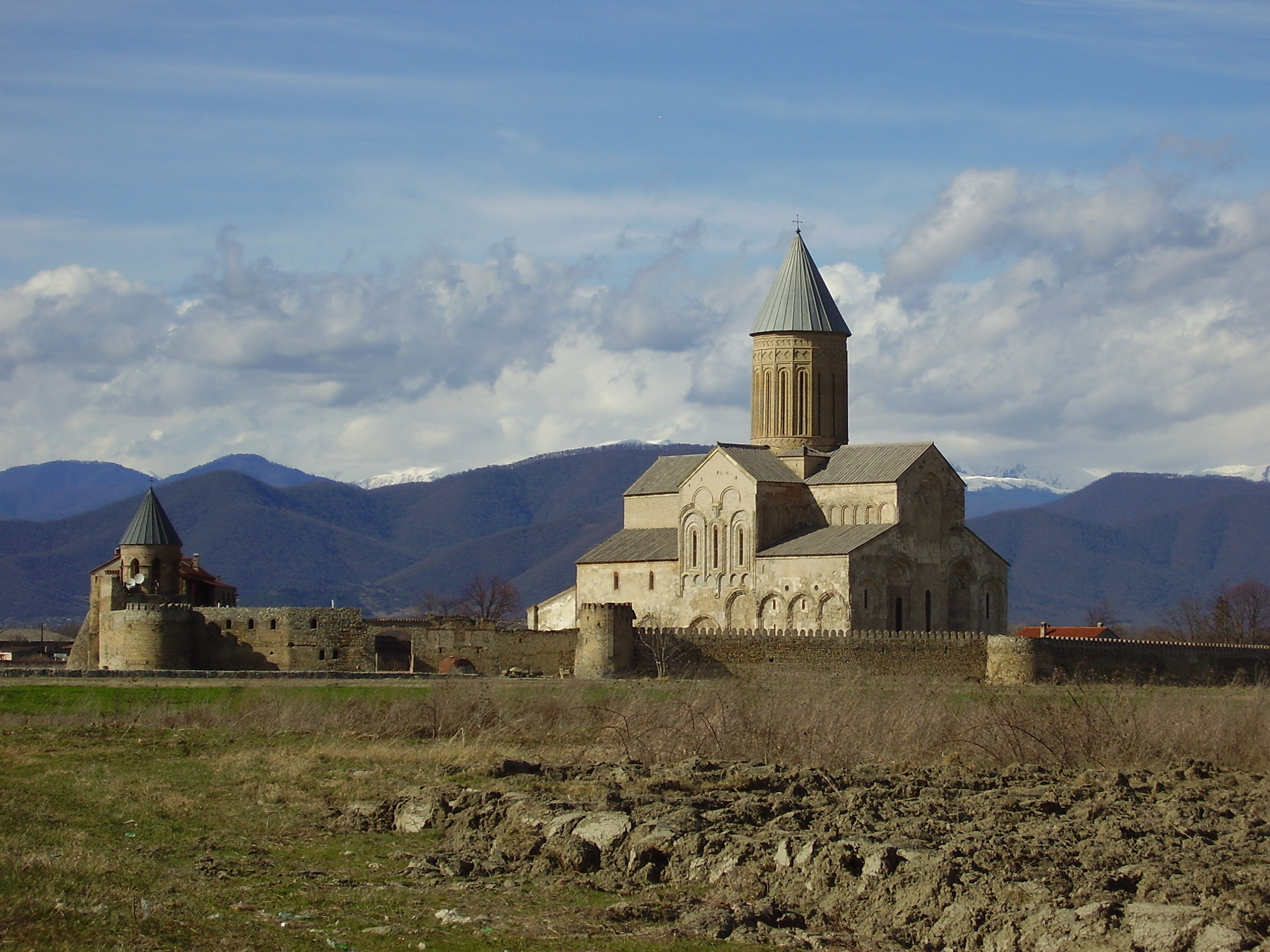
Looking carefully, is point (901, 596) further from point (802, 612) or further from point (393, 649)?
Result: point (393, 649)

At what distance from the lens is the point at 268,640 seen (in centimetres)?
4656

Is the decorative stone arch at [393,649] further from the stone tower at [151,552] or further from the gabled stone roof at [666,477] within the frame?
the gabled stone roof at [666,477]

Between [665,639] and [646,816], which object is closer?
[646,816]

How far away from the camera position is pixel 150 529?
163 ft

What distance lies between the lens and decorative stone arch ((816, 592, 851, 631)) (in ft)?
159

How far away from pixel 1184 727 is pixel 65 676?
2582 cm

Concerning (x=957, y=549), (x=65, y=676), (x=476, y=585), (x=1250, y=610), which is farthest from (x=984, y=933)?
(x=476, y=585)

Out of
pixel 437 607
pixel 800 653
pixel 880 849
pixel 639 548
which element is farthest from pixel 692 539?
pixel 437 607

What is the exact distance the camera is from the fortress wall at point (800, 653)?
44.3 meters

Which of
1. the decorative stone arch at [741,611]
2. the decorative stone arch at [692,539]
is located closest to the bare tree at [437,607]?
the decorative stone arch at [692,539]

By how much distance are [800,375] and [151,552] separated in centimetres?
2163

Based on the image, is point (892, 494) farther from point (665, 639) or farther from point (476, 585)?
point (476, 585)

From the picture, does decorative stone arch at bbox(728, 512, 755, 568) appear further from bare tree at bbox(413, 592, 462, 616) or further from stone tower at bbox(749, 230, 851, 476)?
bare tree at bbox(413, 592, 462, 616)

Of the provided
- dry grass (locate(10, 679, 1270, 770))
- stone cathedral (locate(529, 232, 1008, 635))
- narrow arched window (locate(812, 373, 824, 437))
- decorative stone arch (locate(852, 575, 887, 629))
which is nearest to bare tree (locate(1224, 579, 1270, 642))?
stone cathedral (locate(529, 232, 1008, 635))
